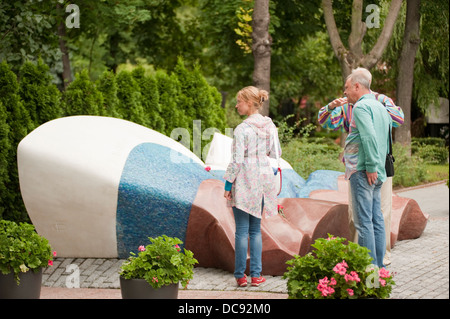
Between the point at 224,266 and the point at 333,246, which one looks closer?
the point at 333,246

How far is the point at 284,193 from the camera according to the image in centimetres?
834

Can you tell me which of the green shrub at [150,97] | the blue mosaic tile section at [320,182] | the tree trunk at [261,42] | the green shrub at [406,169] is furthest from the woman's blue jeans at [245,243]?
the green shrub at [406,169]

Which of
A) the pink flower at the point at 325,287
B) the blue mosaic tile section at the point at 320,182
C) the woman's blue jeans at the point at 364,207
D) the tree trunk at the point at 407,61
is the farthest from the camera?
the tree trunk at the point at 407,61

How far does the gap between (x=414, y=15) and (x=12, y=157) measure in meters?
14.0

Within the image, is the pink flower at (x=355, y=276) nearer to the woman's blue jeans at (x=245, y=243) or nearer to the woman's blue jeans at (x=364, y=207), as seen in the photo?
the woman's blue jeans at (x=364, y=207)

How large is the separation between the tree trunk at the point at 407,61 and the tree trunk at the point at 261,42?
773cm

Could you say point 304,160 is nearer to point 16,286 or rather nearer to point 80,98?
point 80,98

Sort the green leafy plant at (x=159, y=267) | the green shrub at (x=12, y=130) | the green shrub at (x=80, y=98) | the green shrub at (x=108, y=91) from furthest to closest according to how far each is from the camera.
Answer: the green shrub at (x=108, y=91)
the green shrub at (x=80, y=98)
the green shrub at (x=12, y=130)
the green leafy plant at (x=159, y=267)

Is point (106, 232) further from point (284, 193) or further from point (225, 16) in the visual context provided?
point (225, 16)

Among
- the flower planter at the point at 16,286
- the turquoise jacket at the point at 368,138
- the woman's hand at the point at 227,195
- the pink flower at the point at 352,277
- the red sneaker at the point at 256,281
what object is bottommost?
the red sneaker at the point at 256,281

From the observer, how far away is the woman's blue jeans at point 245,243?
6109 millimetres

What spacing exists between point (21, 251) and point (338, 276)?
103 inches
